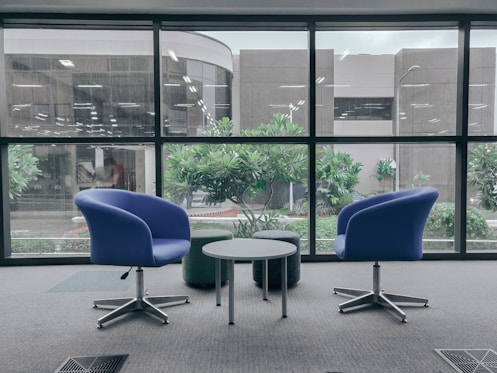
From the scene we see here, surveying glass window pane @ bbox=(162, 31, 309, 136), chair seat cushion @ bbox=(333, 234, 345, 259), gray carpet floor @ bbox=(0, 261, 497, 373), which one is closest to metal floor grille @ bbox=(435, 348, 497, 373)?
gray carpet floor @ bbox=(0, 261, 497, 373)

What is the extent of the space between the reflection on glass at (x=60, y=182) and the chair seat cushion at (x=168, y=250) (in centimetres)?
134

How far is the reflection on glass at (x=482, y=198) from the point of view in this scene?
4.23 m

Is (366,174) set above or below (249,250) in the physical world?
above

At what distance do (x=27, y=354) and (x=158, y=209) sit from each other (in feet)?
4.37

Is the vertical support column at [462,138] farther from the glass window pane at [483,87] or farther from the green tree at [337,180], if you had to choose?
the green tree at [337,180]

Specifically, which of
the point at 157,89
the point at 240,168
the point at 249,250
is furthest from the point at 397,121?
the point at 157,89

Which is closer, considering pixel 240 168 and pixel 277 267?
pixel 277 267

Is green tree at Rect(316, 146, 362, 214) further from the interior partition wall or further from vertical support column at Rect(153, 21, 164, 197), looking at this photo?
vertical support column at Rect(153, 21, 164, 197)

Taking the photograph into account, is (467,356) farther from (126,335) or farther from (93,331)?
(93,331)

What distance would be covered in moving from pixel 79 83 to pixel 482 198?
4.72 metres

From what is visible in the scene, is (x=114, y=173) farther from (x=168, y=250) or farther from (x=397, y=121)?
(x=397, y=121)

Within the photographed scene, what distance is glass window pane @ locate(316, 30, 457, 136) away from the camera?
4156 mm

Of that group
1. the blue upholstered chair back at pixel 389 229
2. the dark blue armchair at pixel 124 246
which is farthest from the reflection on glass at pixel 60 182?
the blue upholstered chair back at pixel 389 229

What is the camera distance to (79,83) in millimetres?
4082
